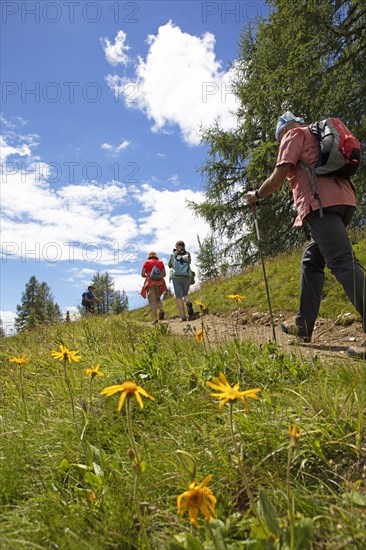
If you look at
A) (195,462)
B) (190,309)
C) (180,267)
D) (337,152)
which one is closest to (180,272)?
(180,267)

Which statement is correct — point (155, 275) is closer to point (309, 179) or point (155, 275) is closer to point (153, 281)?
point (153, 281)

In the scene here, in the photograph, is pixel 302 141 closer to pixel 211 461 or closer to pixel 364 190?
pixel 211 461

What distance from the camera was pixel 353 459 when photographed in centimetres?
158

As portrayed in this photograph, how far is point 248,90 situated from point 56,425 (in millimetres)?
14297

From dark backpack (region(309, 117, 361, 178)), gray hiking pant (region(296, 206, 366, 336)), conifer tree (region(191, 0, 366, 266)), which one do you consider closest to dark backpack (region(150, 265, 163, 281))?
conifer tree (region(191, 0, 366, 266))

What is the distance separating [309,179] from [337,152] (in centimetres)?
35

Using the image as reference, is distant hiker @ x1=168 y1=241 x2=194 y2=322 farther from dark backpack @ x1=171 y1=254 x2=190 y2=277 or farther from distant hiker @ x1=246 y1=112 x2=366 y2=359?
distant hiker @ x1=246 y1=112 x2=366 y2=359

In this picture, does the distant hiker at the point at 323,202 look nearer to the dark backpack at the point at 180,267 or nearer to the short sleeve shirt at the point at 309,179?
the short sleeve shirt at the point at 309,179

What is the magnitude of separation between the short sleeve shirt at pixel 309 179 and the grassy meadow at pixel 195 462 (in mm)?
1708

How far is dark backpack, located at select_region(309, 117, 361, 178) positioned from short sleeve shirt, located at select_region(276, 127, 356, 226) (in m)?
0.08

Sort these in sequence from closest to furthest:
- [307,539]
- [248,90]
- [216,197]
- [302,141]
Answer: [307,539]
[302,141]
[248,90]
[216,197]

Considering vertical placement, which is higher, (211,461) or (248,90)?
(248,90)

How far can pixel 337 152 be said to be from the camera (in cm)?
347

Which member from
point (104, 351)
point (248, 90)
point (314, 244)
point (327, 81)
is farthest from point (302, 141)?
point (248, 90)
